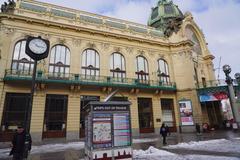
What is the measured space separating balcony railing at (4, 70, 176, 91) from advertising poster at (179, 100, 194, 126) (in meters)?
2.83

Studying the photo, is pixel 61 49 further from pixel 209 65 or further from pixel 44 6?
pixel 209 65

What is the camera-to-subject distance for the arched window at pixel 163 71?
28266mm

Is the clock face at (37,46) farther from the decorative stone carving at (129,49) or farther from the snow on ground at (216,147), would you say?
the decorative stone carving at (129,49)

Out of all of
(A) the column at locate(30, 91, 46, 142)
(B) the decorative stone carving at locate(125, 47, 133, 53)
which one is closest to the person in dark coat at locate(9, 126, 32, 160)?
(A) the column at locate(30, 91, 46, 142)

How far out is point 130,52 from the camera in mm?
27000

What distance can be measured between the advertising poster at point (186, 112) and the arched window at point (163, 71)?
15.0ft

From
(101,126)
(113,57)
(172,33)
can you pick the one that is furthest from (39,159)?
(172,33)

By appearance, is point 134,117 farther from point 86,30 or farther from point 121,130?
point 121,130

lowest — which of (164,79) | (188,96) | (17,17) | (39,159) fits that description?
(39,159)

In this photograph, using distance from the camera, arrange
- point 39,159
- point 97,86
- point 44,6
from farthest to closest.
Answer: point 44,6, point 97,86, point 39,159

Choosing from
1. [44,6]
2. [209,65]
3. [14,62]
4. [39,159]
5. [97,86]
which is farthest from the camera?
[209,65]

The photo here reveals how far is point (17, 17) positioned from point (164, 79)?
75.9ft

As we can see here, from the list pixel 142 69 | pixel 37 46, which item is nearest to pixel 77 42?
pixel 142 69

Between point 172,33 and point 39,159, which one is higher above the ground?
point 172,33
